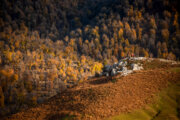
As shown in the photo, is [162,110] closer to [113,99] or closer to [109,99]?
[113,99]

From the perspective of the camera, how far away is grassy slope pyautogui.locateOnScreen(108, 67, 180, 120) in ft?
81.4

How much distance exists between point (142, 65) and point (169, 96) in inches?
733

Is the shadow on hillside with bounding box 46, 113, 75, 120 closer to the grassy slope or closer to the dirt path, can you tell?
the dirt path

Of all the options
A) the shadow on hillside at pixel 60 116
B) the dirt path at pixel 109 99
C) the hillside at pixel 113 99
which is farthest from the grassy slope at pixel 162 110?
the shadow on hillside at pixel 60 116

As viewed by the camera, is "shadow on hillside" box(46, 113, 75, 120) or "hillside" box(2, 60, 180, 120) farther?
"hillside" box(2, 60, 180, 120)

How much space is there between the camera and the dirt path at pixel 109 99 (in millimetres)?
26469

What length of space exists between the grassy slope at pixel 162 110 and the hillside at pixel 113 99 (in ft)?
0.88

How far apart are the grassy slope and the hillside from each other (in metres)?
0.27

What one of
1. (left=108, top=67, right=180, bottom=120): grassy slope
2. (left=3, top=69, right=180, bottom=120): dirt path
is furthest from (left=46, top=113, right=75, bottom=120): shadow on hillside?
(left=108, top=67, right=180, bottom=120): grassy slope

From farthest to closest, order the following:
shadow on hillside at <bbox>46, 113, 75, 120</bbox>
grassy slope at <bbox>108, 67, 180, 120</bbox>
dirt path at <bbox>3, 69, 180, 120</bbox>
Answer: dirt path at <bbox>3, 69, 180, 120</bbox>
shadow on hillside at <bbox>46, 113, 75, 120</bbox>
grassy slope at <bbox>108, 67, 180, 120</bbox>

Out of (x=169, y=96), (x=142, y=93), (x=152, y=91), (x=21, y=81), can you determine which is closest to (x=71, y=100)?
(x=142, y=93)

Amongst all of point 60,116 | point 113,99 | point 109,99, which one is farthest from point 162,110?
point 60,116

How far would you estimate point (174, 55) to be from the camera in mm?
190250

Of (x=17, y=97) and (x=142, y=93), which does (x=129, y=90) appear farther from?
(x=17, y=97)
